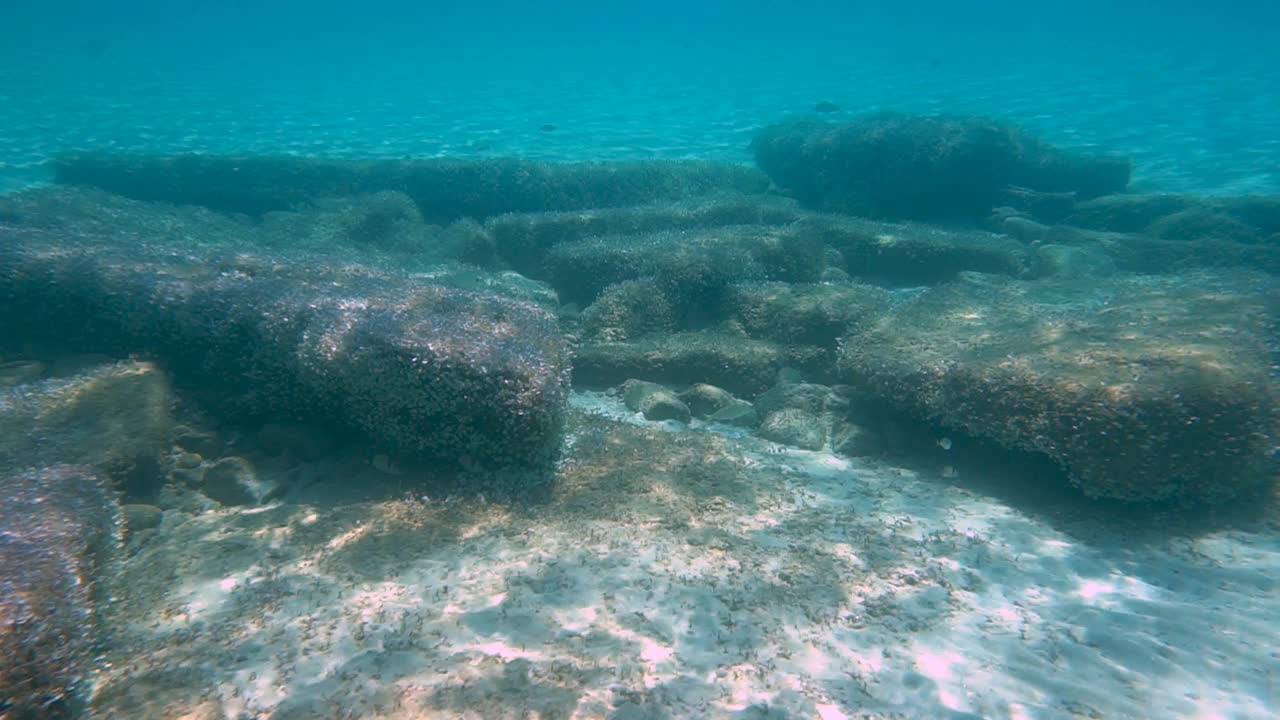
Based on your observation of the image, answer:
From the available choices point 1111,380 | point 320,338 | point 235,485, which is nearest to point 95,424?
point 235,485

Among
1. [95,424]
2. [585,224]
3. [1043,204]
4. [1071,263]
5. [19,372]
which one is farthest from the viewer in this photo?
[1043,204]

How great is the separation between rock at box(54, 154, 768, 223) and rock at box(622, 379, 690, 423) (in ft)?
25.1

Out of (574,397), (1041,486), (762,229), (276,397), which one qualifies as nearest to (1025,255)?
(762,229)

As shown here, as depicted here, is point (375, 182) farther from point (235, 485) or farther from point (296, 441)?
point (235, 485)

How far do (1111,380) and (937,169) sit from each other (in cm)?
1024

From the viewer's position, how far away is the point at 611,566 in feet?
16.4

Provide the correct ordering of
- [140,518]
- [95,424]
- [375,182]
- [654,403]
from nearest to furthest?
1. [140,518]
2. [95,424]
3. [654,403]
4. [375,182]

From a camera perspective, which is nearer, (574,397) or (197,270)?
(197,270)

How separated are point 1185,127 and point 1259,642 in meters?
29.9

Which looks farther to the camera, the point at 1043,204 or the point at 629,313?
the point at 1043,204

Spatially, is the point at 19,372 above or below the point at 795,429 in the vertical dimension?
above

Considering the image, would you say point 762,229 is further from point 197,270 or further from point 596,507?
point 197,270

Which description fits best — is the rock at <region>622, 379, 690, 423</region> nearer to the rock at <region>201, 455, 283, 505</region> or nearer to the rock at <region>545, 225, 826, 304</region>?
the rock at <region>545, 225, 826, 304</region>

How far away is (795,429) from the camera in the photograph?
7.43 m
